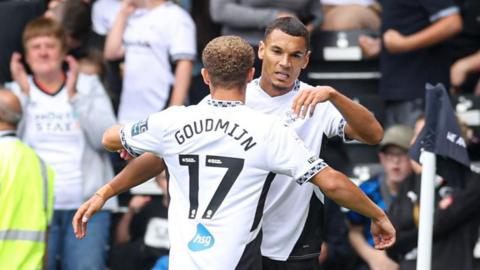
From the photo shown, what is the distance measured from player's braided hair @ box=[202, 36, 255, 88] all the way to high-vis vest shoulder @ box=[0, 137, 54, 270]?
2.95 metres

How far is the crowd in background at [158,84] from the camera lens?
10211mm

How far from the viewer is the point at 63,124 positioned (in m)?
10.6

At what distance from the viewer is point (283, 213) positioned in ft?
25.0

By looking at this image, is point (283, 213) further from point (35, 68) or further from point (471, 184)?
point (35, 68)

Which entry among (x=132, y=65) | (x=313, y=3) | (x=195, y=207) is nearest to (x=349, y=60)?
(x=313, y=3)

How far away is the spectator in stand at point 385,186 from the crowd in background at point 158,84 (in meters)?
0.01

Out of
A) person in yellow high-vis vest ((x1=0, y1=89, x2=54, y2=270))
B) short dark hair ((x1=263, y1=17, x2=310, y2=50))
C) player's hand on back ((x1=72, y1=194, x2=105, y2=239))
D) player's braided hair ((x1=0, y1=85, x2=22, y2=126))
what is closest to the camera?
player's hand on back ((x1=72, y1=194, x2=105, y2=239))

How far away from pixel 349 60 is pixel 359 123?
4733 millimetres

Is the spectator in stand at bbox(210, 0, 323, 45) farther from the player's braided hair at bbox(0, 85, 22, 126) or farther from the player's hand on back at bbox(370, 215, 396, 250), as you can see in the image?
the player's hand on back at bbox(370, 215, 396, 250)

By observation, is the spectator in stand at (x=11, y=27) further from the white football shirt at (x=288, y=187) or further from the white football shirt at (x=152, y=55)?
the white football shirt at (x=288, y=187)

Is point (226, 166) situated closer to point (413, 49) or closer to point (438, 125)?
point (438, 125)

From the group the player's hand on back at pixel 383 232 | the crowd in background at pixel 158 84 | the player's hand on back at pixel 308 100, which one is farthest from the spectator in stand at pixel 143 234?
the player's hand on back at pixel 308 100

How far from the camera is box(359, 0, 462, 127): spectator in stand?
1070 cm

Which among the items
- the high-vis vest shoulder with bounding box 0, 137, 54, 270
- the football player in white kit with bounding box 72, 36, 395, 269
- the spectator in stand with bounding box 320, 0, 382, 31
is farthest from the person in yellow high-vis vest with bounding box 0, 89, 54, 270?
the spectator in stand with bounding box 320, 0, 382, 31
